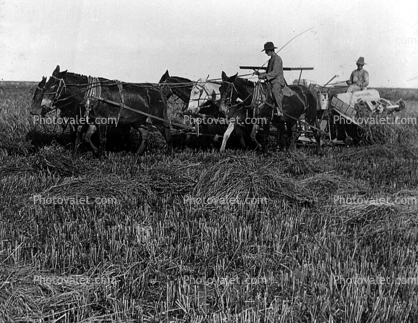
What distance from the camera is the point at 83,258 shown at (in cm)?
441

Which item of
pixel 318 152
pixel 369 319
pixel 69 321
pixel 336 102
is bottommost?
pixel 69 321

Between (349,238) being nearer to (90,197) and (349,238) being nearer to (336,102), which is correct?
(90,197)

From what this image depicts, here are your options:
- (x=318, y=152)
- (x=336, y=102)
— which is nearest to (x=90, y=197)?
(x=318, y=152)

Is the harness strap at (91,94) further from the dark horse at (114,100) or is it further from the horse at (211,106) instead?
the horse at (211,106)

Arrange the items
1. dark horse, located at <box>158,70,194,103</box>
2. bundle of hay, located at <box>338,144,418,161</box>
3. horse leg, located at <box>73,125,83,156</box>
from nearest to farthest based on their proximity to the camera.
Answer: horse leg, located at <box>73,125,83,156</box> < bundle of hay, located at <box>338,144,418,161</box> < dark horse, located at <box>158,70,194,103</box>

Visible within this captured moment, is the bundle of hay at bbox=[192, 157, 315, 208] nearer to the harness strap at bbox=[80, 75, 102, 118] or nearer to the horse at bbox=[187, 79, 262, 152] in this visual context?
the harness strap at bbox=[80, 75, 102, 118]

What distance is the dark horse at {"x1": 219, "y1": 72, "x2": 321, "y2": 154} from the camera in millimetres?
11227

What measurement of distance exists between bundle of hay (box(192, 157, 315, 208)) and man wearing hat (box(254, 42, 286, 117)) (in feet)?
14.9

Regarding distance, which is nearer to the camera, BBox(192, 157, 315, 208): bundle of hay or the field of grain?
the field of grain

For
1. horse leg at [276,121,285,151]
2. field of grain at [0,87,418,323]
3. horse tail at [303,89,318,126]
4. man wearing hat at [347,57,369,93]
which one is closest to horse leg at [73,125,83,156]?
field of grain at [0,87,418,323]

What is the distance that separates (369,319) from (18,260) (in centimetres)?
300

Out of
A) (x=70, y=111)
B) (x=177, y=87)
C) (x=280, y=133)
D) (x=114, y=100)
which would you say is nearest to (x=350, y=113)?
(x=280, y=133)

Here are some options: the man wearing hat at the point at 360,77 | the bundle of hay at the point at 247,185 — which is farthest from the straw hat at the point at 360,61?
the bundle of hay at the point at 247,185

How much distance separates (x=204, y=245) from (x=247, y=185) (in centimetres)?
208
